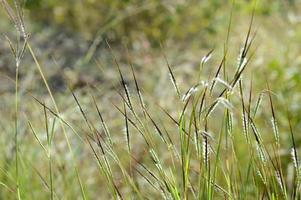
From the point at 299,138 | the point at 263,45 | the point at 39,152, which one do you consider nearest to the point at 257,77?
the point at 299,138

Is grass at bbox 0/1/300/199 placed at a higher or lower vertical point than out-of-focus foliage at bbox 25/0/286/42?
lower

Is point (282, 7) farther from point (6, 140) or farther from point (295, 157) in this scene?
point (295, 157)

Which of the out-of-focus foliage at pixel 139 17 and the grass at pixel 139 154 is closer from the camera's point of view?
the grass at pixel 139 154

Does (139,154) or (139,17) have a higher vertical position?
(139,17)

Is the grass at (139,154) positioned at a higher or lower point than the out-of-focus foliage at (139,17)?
lower

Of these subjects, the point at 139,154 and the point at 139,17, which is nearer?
the point at 139,154

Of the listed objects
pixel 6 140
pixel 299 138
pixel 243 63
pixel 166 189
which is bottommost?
pixel 166 189

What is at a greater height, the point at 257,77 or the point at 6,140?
the point at 257,77

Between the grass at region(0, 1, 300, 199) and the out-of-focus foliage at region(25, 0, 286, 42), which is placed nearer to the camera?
the grass at region(0, 1, 300, 199)
